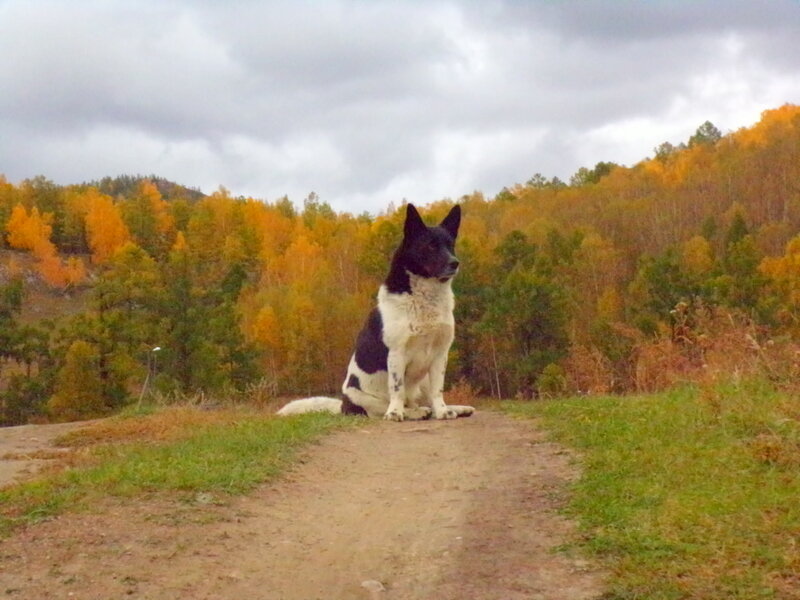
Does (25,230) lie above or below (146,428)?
above

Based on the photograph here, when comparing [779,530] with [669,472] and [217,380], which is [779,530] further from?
[217,380]

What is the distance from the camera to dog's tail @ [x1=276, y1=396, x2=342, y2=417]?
37.5ft

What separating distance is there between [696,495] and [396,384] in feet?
17.4

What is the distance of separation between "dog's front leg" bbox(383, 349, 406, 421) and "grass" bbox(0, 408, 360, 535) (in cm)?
60

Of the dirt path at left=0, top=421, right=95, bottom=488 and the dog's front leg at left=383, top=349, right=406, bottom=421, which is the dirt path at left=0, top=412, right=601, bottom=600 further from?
the dog's front leg at left=383, top=349, right=406, bottom=421

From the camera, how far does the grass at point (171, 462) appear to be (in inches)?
232

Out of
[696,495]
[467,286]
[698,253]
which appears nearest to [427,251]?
[696,495]

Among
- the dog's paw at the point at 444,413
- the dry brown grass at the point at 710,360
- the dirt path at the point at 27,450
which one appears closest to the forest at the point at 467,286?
the dry brown grass at the point at 710,360

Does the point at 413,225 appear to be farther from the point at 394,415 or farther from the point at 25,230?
the point at 25,230

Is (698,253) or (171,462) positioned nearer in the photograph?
(171,462)

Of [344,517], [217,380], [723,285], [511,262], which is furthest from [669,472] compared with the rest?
[511,262]

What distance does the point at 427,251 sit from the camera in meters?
10.2

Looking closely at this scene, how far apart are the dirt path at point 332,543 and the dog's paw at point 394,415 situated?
3023mm

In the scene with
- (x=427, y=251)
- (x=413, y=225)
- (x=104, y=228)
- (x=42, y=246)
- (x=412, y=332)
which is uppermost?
(x=104, y=228)
